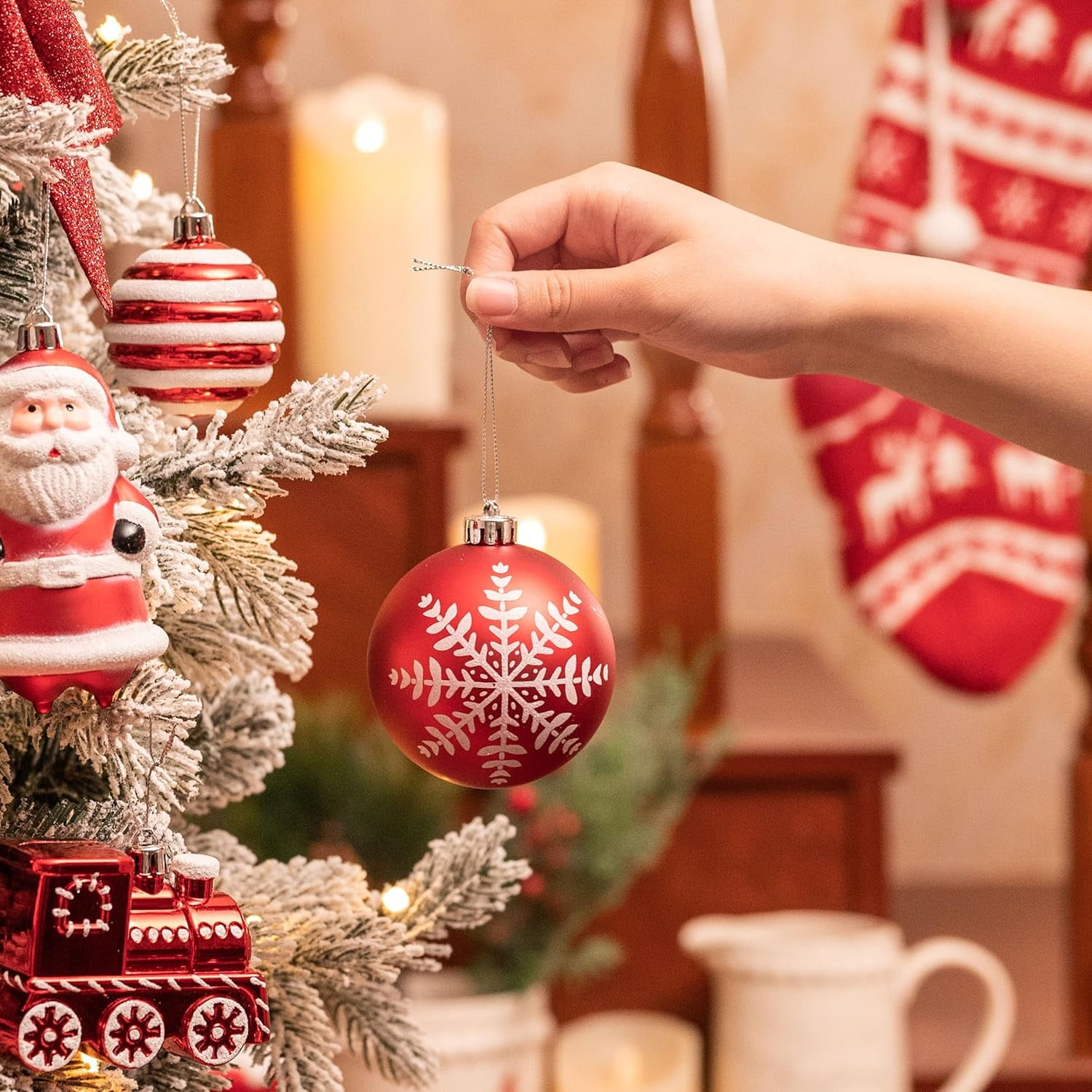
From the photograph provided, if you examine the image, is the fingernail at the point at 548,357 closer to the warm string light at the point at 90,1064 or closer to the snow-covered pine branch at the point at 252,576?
the snow-covered pine branch at the point at 252,576

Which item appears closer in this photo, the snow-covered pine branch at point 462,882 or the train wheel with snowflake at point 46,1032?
the train wheel with snowflake at point 46,1032

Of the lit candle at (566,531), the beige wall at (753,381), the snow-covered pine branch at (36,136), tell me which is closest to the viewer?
the snow-covered pine branch at (36,136)

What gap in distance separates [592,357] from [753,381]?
1244 millimetres

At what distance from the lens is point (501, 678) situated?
1.89 feet

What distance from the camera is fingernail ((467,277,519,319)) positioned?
2.00 ft

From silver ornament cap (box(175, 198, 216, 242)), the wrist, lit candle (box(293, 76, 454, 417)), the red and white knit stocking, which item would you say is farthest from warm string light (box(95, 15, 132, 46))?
the red and white knit stocking

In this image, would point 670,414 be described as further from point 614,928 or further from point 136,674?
point 136,674

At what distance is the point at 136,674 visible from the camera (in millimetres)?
571

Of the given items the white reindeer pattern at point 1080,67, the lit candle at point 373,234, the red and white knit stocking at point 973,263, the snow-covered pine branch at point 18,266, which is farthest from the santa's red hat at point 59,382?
the white reindeer pattern at point 1080,67

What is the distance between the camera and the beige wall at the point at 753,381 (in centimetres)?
188

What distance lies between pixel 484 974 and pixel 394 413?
464 millimetres

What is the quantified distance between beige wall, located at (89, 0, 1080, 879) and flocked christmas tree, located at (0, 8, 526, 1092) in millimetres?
1146

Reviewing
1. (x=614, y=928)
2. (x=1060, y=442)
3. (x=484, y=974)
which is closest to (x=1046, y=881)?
(x=614, y=928)

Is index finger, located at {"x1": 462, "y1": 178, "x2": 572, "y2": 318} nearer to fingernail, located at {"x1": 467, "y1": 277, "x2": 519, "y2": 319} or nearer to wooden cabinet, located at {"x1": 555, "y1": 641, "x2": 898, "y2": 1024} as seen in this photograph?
fingernail, located at {"x1": 467, "y1": 277, "x2": 519, "y2": 319}
